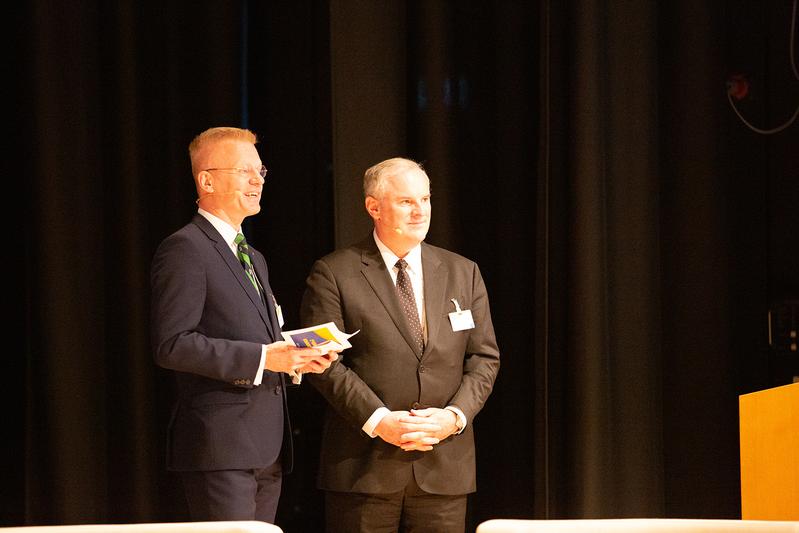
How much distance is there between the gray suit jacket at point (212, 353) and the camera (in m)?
2.83

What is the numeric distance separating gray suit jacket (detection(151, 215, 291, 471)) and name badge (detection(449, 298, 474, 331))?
0.66 metres

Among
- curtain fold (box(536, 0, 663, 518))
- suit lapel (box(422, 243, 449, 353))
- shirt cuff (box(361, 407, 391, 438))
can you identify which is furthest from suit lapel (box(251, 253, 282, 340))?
curtain fold (box(536, 0, 663, 518))

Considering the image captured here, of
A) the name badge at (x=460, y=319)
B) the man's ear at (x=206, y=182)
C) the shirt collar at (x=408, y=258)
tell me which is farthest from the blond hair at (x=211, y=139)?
the name badge at (x=460, y=319)

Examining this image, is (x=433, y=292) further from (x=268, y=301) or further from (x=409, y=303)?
(x=268, y=301)

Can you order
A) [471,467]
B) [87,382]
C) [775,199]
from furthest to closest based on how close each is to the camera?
[775,199] → [87,382] → [471,467]

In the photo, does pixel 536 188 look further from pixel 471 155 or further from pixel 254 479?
pixel 254 479

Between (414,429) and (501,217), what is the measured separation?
145 centimetres

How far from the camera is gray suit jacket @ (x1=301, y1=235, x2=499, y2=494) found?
324 cm

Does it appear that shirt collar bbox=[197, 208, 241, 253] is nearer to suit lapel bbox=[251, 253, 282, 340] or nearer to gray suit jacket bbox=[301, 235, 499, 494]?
suit lapel bbox=[251, 253, 282, 340]

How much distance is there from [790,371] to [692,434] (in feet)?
1.66

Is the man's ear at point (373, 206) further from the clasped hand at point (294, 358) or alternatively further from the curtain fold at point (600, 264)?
the curtain fold at point (600, 264)

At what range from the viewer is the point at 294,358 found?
9.18 ft

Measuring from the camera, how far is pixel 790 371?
424 cm

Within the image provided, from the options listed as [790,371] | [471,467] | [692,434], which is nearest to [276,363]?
[471,467]
